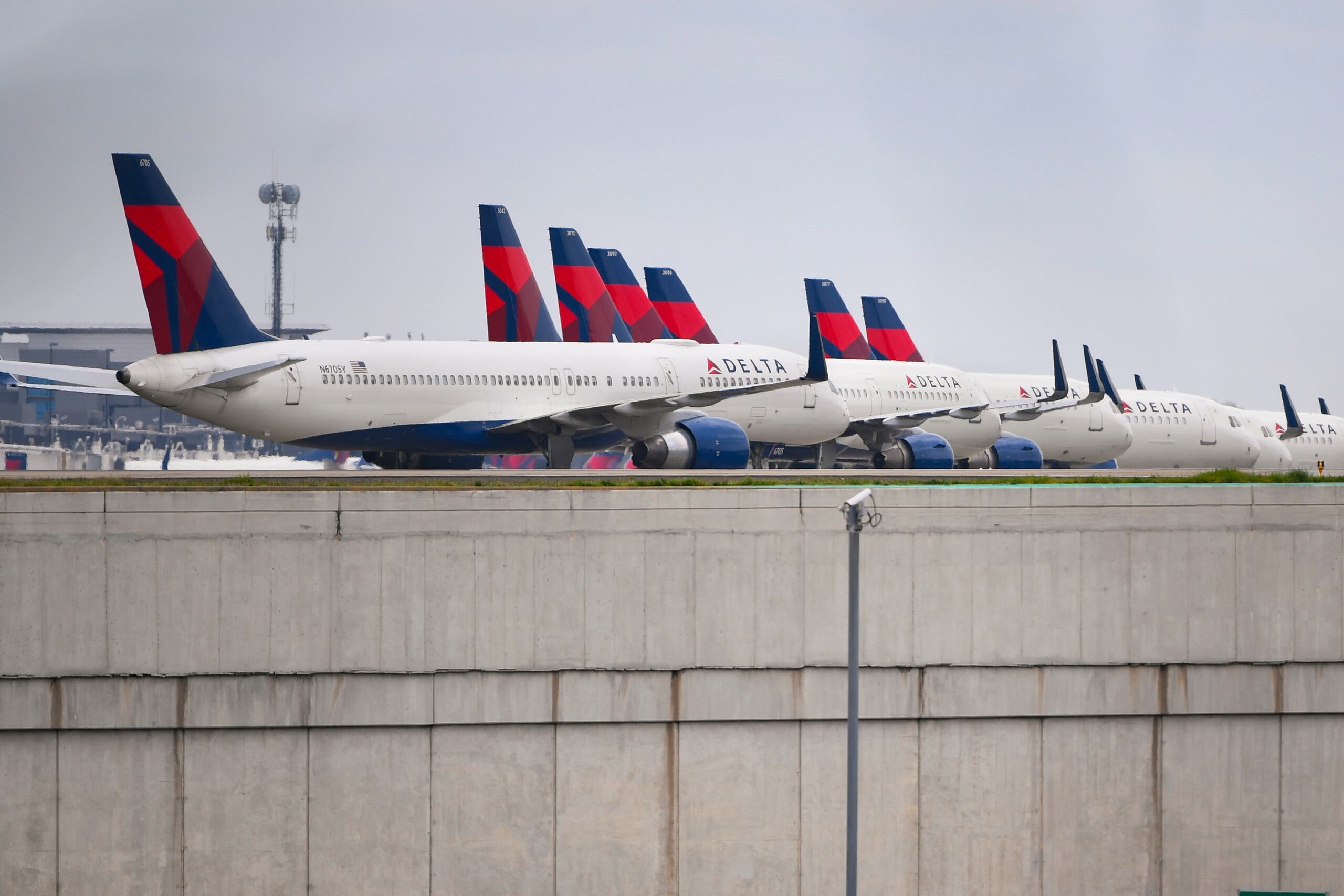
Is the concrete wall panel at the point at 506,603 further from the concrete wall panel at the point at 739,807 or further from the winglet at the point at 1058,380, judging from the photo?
the winglet at the point at 1058,380

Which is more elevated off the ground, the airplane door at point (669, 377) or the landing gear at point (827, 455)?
the airplane door at point (669, 377)

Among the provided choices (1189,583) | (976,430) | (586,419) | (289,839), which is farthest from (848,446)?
(289,839)

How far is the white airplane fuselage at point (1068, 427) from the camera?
2112 inches

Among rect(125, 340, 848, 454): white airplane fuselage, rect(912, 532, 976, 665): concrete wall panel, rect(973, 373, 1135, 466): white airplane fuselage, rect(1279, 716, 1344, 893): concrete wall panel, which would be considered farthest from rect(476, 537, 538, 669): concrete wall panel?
rect(973, 373, 1135, 466): white airplane fuselage

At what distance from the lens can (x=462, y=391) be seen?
125 feet

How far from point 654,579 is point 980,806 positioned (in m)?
5.29

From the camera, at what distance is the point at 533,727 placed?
19.6m

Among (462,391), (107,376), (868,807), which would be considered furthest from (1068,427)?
(868,807)

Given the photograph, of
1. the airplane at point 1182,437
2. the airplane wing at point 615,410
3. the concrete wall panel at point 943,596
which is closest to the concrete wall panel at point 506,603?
the concrete wall panel at point 943,596

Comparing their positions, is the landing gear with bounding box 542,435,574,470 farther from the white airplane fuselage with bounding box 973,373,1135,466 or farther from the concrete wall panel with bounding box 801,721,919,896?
the concrete wall panel with bounding box 801,721,919,896

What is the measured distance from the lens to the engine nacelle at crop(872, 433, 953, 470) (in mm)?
46719

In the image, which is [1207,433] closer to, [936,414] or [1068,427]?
[1068,427]

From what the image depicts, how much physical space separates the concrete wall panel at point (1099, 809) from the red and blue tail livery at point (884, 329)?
5038cm

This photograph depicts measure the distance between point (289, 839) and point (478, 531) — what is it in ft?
14.7
